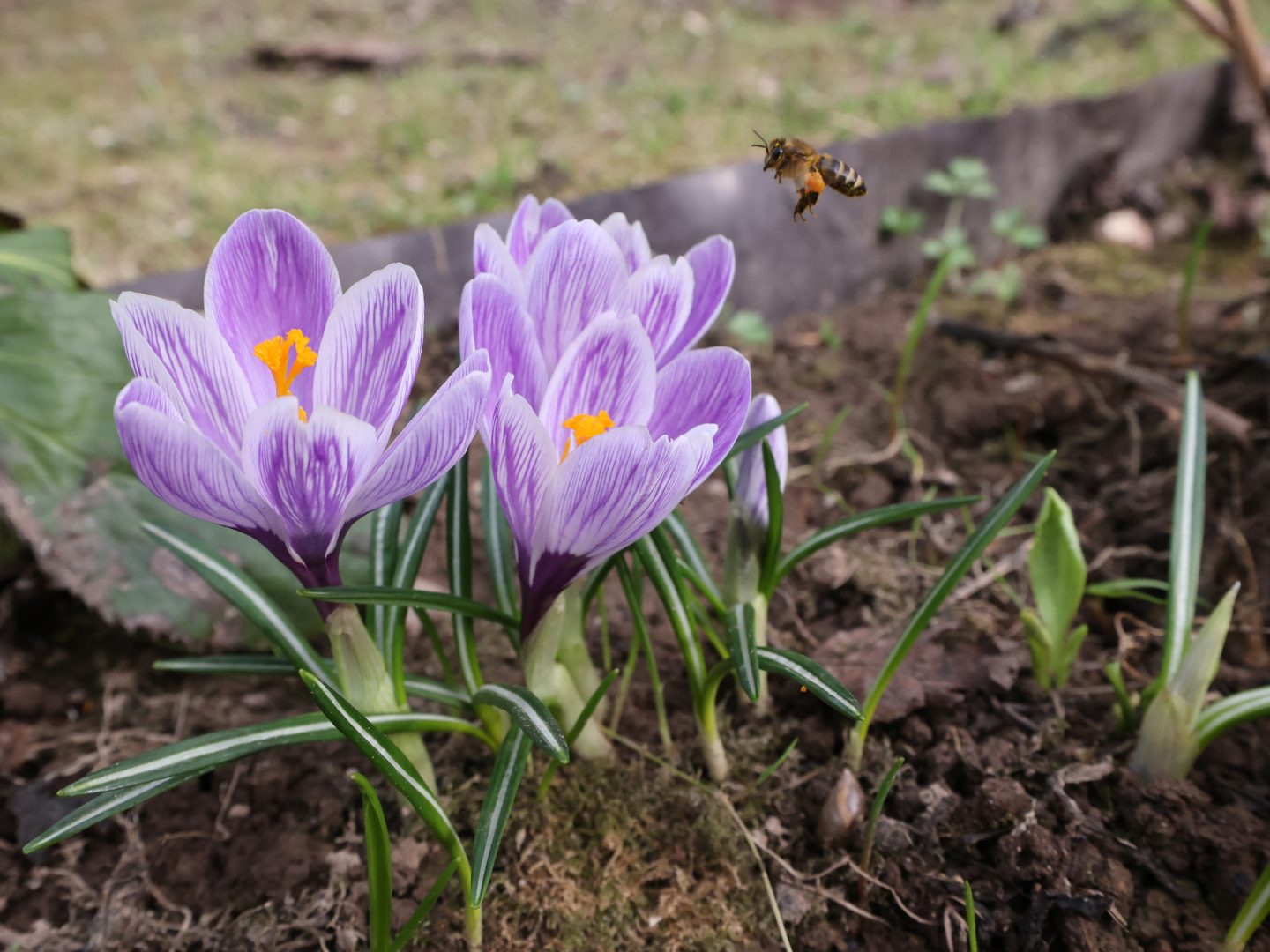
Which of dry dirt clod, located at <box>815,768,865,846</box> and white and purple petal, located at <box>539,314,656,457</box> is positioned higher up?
white and purple petal, located at <box>539,314,656,457</box>

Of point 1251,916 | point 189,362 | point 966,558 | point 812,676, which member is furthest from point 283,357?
point 1251,916

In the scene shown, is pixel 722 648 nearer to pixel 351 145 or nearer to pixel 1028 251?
pixel 1028 251

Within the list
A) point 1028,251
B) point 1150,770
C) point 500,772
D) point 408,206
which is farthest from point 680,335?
point 1028,251

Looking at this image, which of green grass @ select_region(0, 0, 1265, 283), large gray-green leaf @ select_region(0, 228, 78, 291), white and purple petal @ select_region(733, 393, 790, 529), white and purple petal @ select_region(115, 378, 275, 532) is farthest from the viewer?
green grass @ select_region(0, 0, 1265, 283)

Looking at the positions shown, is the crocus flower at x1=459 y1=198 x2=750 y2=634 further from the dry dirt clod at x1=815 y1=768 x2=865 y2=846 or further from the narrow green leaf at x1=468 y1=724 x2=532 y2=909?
the dry dirt clod at x1=815 y1=768 x2=865 y2=846

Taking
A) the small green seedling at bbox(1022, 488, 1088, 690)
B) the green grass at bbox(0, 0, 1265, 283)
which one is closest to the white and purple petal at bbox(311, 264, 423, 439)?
the small green seedling at bbox(1022, 488, 1088, 690)
